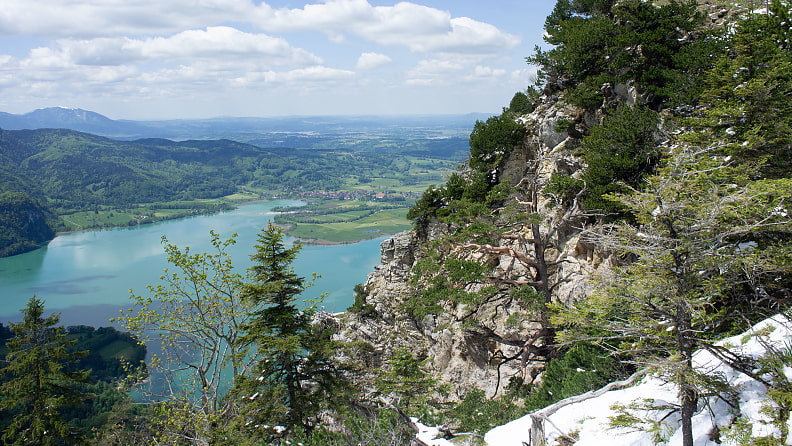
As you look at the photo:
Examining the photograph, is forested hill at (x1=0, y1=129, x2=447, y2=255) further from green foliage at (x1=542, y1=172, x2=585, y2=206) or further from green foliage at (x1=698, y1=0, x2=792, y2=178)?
green foliage at (x1=698, y1=0, x2=792, y2=178)

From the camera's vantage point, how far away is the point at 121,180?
15712 cm

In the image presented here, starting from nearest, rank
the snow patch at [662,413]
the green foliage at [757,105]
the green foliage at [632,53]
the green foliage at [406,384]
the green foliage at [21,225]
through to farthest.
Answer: the snow patch at [662,413], the green foliage at [757,105], the green foliage at [406,384], the green foliage at [632,53], the green foliage at [21,225]

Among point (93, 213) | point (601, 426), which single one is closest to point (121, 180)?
point (93, 213)

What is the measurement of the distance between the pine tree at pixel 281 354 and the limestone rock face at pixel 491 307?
182 cm

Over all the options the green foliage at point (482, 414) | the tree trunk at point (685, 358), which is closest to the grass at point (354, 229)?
the green foliage at point (482, 414)

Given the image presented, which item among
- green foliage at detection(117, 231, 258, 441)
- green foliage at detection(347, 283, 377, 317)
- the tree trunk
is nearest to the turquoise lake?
green foliage at detection(347, 283, 377, 317)

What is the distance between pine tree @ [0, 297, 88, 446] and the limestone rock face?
7740 millimetres

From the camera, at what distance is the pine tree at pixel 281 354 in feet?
32.6

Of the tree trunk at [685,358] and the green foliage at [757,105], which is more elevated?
the green foliage at [757,105]

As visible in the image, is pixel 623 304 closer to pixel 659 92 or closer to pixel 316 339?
pixel 316 339

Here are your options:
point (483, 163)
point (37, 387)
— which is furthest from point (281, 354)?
point (483, 163)

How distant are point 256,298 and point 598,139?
1033cm

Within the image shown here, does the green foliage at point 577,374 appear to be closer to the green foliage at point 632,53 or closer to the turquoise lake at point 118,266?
the green foliage at point 632,53

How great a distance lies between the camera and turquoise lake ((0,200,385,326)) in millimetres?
58075
